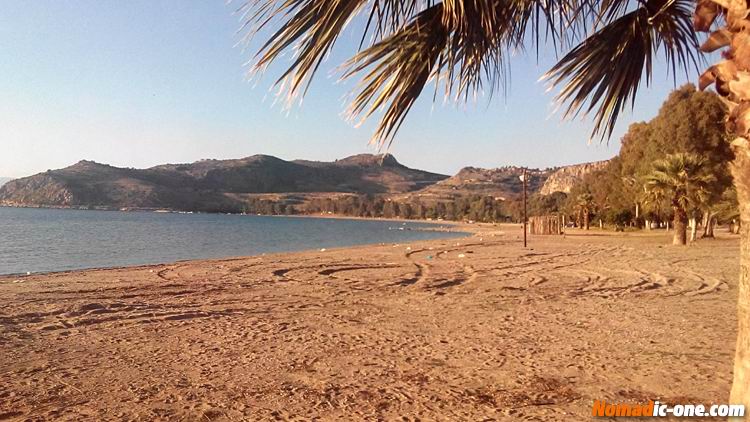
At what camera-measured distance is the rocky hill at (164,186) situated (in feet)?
473

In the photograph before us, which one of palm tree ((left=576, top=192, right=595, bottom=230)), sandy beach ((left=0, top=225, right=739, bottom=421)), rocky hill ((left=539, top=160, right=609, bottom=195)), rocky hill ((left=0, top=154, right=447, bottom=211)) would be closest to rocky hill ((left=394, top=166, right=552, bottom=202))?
rocky hill ((left=539, top=160, right=609, bottom=195))

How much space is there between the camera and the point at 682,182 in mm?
21594

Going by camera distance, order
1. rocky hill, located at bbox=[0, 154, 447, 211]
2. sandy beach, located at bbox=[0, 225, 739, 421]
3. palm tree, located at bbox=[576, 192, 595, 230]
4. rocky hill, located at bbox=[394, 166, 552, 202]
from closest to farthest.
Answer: sandy beach, located at bbox=[0, 225, 739, 421] → palm tree, located at bbox=[576, 192, 595, 230] → rocky hill, located at bbox=[0, 154, 447, 211] → rocky hill, located at bbox=[394, 166, 552, 202]

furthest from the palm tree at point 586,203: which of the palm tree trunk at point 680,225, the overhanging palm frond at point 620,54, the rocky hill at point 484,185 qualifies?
the rocky hill at point 484,185

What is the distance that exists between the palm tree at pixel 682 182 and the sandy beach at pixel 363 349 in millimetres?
12327

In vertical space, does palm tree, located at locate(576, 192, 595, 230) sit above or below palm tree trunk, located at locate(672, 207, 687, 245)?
above

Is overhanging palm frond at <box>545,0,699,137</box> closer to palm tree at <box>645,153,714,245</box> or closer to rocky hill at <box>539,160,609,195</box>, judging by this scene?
palm tree at <box>645,153,714,245</box>

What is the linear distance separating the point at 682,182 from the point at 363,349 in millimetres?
20730

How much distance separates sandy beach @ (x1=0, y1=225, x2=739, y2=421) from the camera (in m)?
3.88

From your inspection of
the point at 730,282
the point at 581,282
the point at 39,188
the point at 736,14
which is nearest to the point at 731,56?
the point at 736,14

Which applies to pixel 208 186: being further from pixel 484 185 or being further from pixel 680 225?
pixel 680 225

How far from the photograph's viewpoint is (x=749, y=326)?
5.54 ft

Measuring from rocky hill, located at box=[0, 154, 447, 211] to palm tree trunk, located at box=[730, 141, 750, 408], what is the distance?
5185 inches

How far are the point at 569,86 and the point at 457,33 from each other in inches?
33.7
